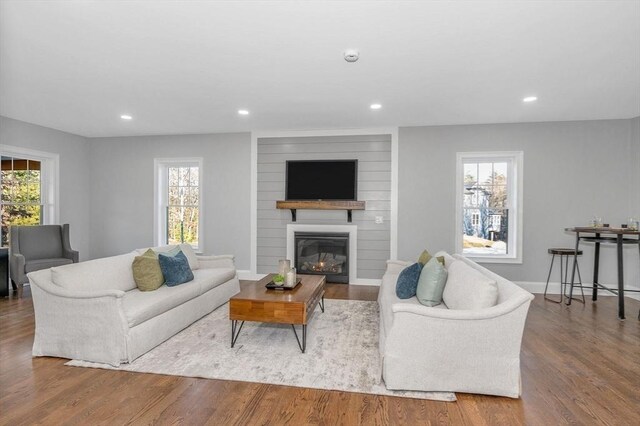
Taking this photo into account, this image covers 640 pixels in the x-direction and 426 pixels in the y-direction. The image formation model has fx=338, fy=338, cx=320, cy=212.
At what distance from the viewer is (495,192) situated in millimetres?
5496

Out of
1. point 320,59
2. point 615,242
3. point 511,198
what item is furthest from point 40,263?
point 615,242

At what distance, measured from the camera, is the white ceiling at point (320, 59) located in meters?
2.36

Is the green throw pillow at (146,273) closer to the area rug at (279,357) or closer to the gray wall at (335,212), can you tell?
the area rug at (279,357)

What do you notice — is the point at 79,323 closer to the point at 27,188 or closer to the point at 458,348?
the point at 458,348

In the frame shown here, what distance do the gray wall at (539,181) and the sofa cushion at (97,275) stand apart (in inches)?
156

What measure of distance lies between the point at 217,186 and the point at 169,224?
1.30 meters

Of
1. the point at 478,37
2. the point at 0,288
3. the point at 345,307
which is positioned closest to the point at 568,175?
the point at 478,37

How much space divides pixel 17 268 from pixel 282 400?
4707 mm

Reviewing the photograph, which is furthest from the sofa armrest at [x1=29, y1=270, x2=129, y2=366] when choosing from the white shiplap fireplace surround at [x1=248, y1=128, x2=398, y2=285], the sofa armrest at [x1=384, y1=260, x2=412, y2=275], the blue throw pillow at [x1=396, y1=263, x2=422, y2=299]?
the white shiplap fireplace surround at [x1=248, y1=128, x2=398, y2=285]

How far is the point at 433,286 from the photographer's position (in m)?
3.04

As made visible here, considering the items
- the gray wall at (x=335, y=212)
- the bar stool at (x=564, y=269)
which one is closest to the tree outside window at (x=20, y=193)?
the gray wall at (x=335, y=212)

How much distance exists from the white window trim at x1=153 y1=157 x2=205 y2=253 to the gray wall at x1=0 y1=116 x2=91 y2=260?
4.69ft

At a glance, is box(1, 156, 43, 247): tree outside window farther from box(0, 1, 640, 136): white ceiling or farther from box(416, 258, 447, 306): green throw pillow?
box(416, 258, 447, 306): green throw pillow

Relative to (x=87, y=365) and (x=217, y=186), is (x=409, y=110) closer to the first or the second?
(x=217, y=186)
